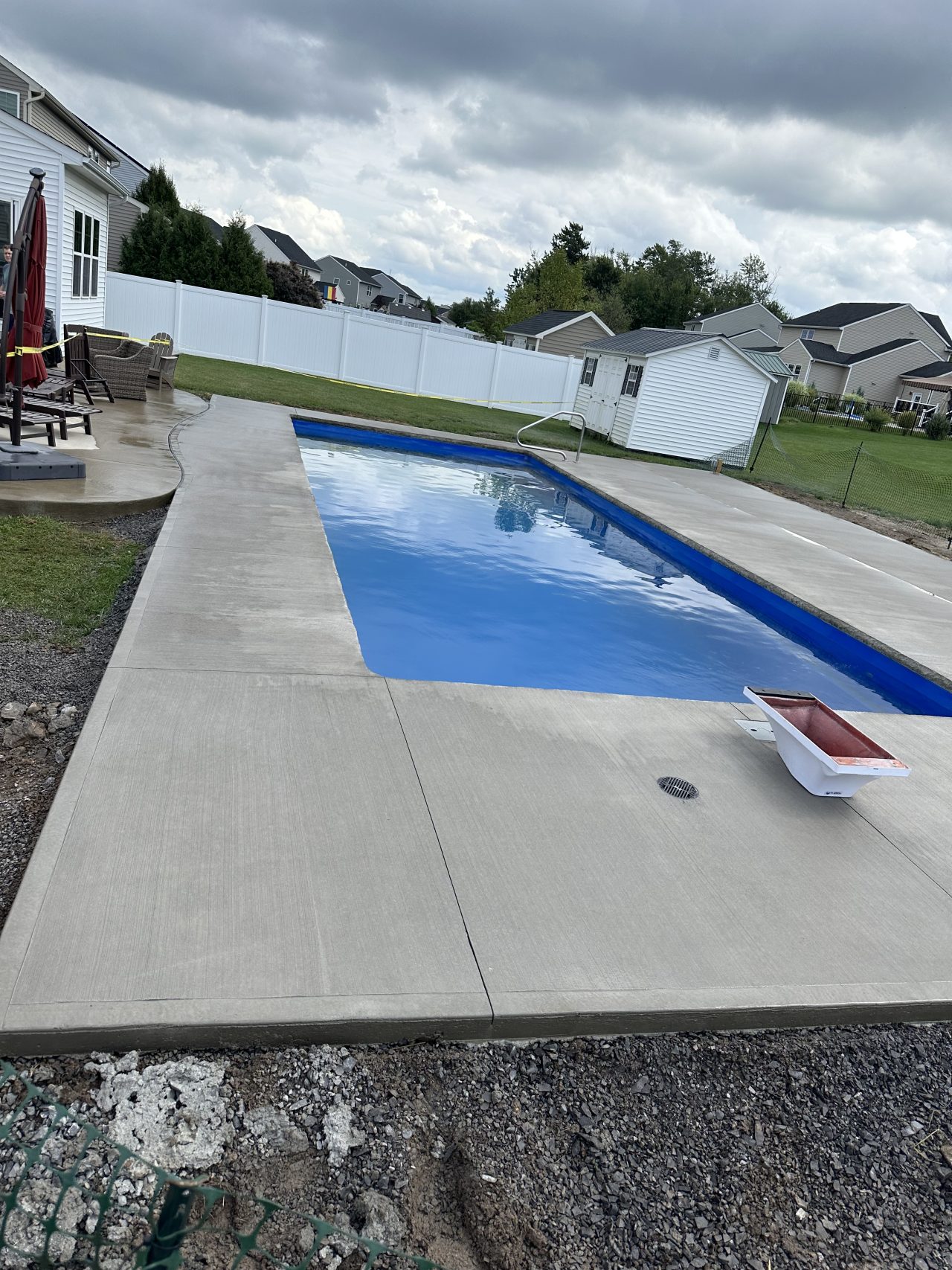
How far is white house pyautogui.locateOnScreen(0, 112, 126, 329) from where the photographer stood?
13.4m

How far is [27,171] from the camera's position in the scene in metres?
13.5

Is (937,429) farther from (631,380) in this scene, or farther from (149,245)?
(149,245)

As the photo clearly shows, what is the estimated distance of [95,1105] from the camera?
2.27 m

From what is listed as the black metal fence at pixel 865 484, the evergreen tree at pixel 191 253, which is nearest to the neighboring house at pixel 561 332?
the evergreen tree at pixel 191 253

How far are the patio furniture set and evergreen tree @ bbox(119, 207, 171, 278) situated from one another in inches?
512

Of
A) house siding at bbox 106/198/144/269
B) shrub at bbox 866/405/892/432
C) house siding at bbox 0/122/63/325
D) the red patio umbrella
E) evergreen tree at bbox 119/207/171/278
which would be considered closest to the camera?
the red patio umbrella

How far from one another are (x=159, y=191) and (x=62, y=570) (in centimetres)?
2837

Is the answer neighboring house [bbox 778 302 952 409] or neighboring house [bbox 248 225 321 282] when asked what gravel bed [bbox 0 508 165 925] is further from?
neighboring house [bbox 248 225 321 282]

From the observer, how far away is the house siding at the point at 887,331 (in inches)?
2010

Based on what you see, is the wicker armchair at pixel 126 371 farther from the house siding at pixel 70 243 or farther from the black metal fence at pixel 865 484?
A: the black metal fence at pixel 865 484

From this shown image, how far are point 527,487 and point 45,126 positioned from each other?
44.4 feet

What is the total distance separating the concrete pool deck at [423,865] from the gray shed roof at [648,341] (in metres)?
14.5

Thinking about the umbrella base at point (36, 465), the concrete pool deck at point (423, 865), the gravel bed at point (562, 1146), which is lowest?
the gravel bed at point (562, 1146)

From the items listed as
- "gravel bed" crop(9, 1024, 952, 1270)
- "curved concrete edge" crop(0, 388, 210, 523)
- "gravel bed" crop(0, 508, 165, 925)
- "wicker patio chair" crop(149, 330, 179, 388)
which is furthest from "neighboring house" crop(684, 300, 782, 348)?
"gravel bed" crop(9, 1024, 952, 1270)
